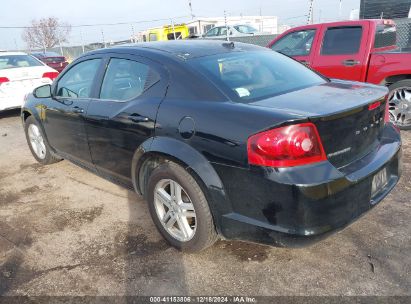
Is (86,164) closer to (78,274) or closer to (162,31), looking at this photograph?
(78,274)

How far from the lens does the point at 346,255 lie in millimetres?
2768

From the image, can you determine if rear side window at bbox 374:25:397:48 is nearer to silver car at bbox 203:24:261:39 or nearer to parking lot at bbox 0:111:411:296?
parking lot at bbox 0:111:411:296

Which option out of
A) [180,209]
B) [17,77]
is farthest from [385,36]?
[17,77]

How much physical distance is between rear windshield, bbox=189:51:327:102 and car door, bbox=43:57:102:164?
130 cm

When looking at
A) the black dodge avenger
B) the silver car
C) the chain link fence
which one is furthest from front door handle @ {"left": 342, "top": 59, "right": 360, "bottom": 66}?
the silver car

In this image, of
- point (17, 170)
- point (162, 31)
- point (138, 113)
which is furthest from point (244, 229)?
point (162, 31)

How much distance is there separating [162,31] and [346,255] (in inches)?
700

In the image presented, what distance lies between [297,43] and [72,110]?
410 cm

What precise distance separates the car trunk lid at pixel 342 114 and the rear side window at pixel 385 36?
319 cm

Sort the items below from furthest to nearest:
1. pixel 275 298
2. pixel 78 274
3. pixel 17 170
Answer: pixel 17 170 < pixel 78 274 < pixel 275 298

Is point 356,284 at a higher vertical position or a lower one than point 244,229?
lower

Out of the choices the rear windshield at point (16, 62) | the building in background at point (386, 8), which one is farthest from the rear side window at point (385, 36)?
the building in background at point (386, 8)

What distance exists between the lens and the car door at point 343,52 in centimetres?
548

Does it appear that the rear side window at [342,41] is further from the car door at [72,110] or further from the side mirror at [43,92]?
the side mirror at [43,92]
